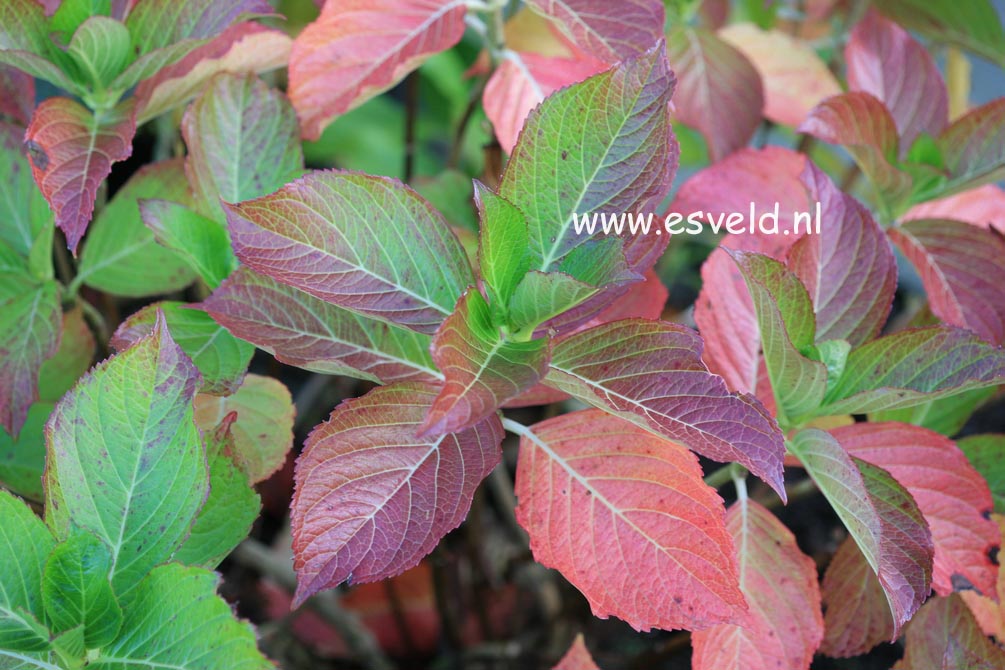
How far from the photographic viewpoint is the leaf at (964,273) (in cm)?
69

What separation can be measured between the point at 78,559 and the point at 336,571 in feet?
0.43

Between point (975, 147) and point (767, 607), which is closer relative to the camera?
point (767, 607)

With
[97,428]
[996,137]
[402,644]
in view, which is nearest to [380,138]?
[402,644]

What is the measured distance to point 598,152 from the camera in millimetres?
491

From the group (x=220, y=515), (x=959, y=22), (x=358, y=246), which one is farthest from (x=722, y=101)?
(x=220, y=515)

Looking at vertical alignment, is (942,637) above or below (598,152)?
below

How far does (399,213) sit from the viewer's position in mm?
494

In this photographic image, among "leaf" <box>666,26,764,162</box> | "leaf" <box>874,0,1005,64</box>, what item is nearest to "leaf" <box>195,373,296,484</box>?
"leaf" <box>666,26,764,162</box>

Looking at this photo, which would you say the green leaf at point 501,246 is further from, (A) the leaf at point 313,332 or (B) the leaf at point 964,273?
(B) the leaf at point 964,273

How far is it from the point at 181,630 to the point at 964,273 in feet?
2.10

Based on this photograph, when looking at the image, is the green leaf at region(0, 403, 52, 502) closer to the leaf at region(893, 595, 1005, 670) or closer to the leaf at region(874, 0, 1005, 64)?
the leaf at region(893, 595, 1005, 670)

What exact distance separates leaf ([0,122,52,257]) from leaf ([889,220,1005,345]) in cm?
→ 71

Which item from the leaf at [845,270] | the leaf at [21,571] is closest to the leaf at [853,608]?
the leaf at [845,270]

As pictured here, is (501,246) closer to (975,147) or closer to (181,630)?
(181,630)
